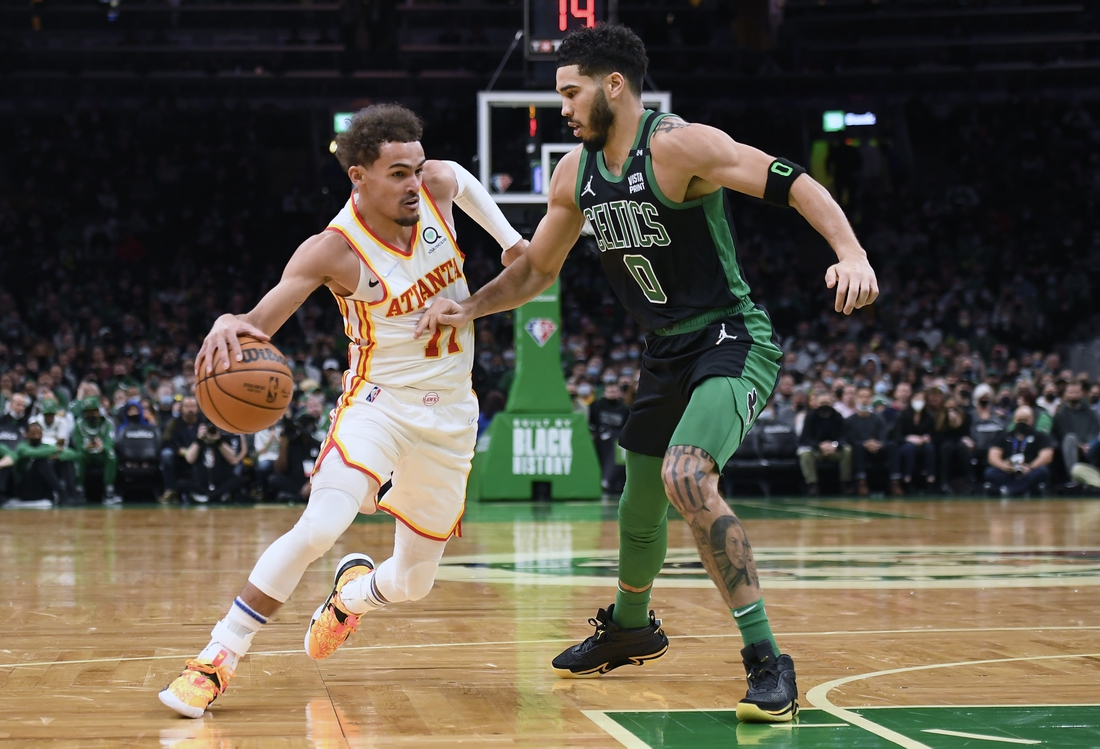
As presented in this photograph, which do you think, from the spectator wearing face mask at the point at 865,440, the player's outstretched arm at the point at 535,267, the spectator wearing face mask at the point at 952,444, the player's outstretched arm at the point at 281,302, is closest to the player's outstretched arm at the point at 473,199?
the player's outstretched arm at the point at 535,267

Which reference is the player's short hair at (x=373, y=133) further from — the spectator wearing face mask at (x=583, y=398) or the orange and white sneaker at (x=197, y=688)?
the spectator wearing face mask at (x=583, y=398)

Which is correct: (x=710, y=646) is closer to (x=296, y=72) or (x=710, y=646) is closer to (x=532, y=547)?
(x=532, y=547)

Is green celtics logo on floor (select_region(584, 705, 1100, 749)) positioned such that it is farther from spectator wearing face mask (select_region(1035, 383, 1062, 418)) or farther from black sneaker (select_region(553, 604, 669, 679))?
spectator wearing face mask (select_region(1035, 383, 1062, 418))

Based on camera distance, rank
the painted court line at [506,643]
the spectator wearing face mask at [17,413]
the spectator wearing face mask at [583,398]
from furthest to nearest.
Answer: the spectator wearing face mask at [583,398], the spectator wearing face mask at [17,413], the painted court line at [506,643]

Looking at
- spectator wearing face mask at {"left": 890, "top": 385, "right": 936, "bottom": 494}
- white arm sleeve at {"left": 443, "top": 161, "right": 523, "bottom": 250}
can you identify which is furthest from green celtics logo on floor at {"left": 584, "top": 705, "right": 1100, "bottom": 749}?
spectator wearing face mask at {"left": 890, "top": 385, "right": 936, "bottom": 494}

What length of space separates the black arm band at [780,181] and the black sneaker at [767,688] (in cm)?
139

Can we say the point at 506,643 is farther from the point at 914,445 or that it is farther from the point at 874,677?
the point at 914,445

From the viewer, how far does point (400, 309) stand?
4.61 meters

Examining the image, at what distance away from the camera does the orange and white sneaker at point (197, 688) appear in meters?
3.91

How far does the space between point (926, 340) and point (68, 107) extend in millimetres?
Answer: 17717

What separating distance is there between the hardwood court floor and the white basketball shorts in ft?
1.97

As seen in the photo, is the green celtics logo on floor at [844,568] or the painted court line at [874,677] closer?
the painted court line at [874,677]

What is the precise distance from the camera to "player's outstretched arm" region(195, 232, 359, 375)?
412 centimetres

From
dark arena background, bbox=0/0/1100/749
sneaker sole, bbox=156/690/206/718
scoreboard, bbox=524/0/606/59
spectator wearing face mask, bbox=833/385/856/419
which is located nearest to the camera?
sneaker sole, bbox=156/690/206/718
